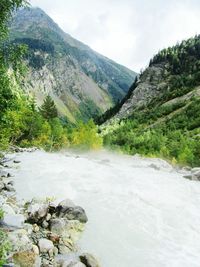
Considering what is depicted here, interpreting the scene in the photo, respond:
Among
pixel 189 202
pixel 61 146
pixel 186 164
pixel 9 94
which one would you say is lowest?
pixel 61 146

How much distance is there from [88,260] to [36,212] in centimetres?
527

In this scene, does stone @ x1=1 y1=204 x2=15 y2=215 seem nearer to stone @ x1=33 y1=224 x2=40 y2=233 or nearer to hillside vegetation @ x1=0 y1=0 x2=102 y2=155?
stone @ x1=33 y1=224 x2=40 y2=233

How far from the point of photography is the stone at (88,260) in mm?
16609

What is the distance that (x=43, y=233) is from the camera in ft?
64.0

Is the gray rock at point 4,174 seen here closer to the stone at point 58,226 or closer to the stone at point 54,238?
the stone at point 58,226

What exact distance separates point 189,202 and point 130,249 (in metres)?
10.0

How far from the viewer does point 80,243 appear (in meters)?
19.3

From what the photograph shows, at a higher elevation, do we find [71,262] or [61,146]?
[71,262]

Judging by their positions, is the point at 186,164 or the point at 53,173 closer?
the point at 53,173

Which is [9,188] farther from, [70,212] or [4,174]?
[70,212]

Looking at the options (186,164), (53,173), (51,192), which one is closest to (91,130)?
(186,164)

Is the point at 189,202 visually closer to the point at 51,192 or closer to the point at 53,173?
the point at 51,192

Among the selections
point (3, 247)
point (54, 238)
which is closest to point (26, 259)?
point (3, 247)

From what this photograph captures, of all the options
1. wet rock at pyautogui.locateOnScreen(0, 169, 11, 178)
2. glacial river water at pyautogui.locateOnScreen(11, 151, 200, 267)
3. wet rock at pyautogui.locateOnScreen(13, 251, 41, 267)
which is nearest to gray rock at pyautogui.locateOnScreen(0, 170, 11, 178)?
wet rock at pyautogui.locateOnScreen(0, 169, 11, 178)
